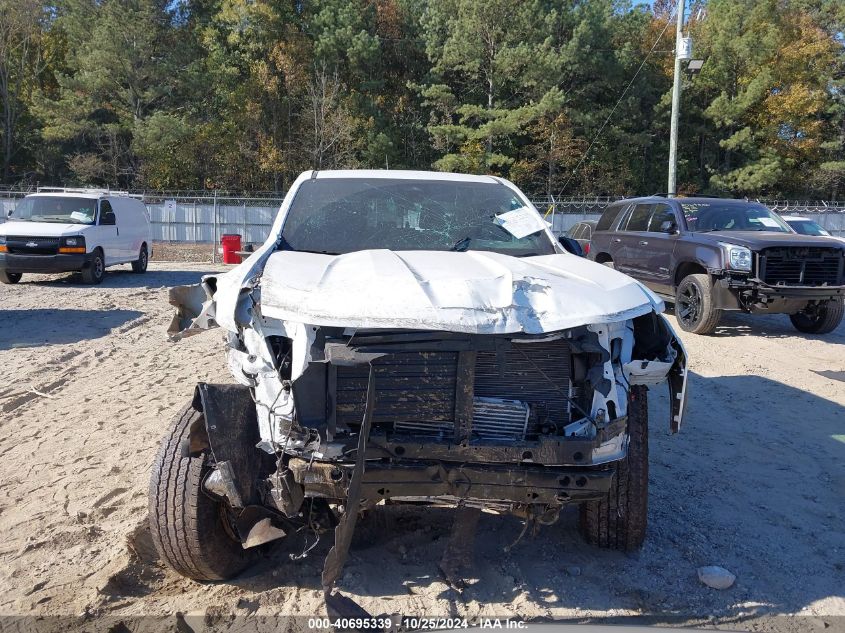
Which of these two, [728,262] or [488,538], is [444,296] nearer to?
[488,538]

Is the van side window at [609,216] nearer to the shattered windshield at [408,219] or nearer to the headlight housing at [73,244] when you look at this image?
the shattered windshield at [408,219]

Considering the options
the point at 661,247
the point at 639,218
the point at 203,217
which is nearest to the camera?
the point at 661,247

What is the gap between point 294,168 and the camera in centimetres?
3800

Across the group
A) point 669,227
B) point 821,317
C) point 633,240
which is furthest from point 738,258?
point 633,240

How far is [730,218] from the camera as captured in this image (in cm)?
1012

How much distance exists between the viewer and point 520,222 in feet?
14.7

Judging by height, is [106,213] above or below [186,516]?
above

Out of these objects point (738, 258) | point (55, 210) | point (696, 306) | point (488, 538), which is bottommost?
point (488, 538)

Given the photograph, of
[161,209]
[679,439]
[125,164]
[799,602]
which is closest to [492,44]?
[161,209]

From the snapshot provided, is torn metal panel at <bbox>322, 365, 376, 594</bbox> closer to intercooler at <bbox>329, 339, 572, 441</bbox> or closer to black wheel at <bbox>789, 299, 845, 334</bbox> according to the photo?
intercooler at <bbox>329, 339, 572, 441</bbox>

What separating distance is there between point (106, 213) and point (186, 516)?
13.6 metres

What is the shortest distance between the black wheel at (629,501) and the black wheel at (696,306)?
6.43 m

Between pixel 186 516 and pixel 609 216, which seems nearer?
pixel 186 516

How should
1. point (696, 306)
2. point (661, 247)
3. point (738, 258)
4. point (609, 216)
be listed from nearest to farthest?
point (738, 258), point (696, 306), point (661, 247), point (609, 216)
